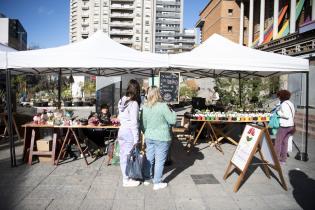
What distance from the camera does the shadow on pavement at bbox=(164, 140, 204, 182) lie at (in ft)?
18.6

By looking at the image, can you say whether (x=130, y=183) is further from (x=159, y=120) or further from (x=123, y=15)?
(x=123, y=15)

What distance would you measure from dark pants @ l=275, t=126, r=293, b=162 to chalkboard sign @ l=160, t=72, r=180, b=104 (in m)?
2.69

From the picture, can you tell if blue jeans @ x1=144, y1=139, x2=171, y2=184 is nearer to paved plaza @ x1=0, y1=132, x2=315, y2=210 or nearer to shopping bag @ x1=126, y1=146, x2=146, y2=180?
shopping bag @ x1=126, y1=146, x2=146, y2=180

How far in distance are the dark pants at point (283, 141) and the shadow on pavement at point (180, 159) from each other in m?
1.80

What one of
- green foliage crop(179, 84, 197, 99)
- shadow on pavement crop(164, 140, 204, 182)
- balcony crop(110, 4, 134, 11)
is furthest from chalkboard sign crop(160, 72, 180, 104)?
balcony crop(110, 4, 134, 11)

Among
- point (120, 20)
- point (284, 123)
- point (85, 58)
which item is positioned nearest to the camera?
point (85, 58)

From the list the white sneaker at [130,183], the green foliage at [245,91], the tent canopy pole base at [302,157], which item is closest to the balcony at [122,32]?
the green foliage at [245,91]

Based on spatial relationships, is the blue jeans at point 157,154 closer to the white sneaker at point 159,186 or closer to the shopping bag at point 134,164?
the white sneaker at point 159,186

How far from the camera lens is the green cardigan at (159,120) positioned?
4.34 metres

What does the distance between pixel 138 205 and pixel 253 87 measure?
41.7 ft

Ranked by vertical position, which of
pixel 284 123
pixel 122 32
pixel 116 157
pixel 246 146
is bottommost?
pixel 116 157

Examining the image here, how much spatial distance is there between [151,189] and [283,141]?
3.53 meters

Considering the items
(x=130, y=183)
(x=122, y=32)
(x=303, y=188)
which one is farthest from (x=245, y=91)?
(x=122, y=32)

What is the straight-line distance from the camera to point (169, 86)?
24.6 feet
